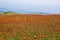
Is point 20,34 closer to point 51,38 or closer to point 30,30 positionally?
point 30,30

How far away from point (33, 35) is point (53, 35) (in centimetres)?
88

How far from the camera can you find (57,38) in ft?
27.7

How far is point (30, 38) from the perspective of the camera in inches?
322

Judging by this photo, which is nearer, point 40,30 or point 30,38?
point 30,38

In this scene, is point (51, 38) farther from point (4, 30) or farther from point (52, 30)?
point (4, 30)

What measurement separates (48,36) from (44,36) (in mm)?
186

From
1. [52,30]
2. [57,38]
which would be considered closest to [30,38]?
[57,38]

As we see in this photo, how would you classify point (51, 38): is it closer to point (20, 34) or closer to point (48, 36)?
point (48, 36)

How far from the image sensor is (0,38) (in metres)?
8.20

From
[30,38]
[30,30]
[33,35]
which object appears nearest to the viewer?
[30,38]

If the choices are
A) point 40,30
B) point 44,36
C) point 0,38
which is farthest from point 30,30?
point 0,38

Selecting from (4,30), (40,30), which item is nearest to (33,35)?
(40,30)

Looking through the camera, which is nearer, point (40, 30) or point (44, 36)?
point (44, 36)

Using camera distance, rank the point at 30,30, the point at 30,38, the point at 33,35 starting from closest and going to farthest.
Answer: the point at 30,38, the point at 33,35, the point at 30,30
